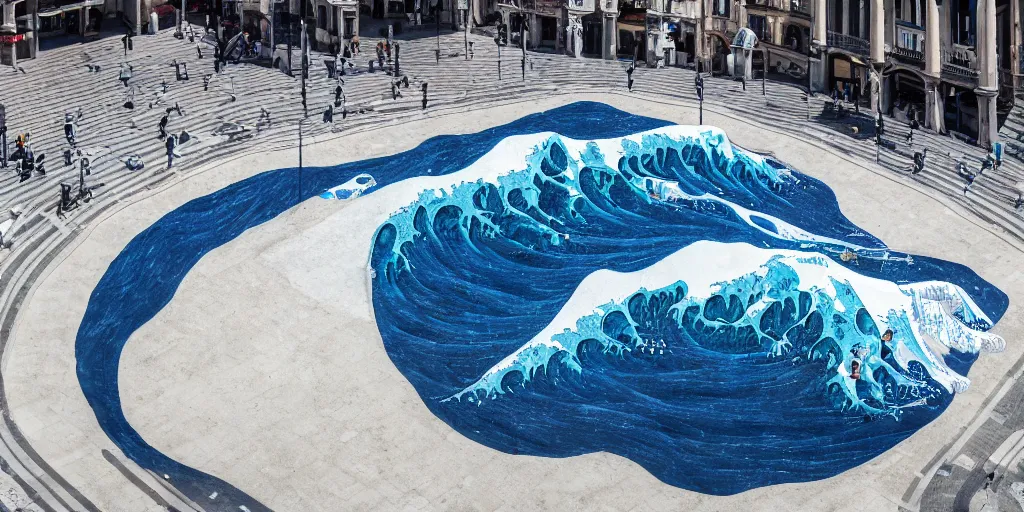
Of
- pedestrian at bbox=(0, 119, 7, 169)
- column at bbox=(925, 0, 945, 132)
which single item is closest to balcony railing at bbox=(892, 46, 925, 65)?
column at bbox=(925, 0, 945, 132)

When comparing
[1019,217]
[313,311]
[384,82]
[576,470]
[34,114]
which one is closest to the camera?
[576,470]

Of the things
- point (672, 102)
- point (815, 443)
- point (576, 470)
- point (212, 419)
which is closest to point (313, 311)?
point (212, 419)

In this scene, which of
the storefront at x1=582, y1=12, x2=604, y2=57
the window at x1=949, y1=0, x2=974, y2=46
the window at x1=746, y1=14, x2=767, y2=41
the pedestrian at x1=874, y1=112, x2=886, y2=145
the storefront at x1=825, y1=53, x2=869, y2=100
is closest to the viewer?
the window at x1=949, y1=0, x2=974, y2=46

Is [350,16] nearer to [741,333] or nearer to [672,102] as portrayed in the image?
[672,102]

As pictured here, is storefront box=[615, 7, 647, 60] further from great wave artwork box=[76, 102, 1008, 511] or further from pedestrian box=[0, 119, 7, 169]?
pedestrian box=[0, 119, 7, 169]

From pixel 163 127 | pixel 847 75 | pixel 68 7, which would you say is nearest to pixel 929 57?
pixel 847 75

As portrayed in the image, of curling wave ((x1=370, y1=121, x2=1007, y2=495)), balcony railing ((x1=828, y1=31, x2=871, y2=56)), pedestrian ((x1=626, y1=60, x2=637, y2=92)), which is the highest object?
balcony railing ((x1=828, y1=31, x2=871, y2=56))

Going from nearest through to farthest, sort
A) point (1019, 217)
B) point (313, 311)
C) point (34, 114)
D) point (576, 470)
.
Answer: point (576, 470) < point (313, 311) < point (1019, 217) < point (34, 114)

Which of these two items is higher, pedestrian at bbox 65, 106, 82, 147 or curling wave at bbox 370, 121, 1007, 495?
pedestrian at bbox 65, 106, 82, 147
